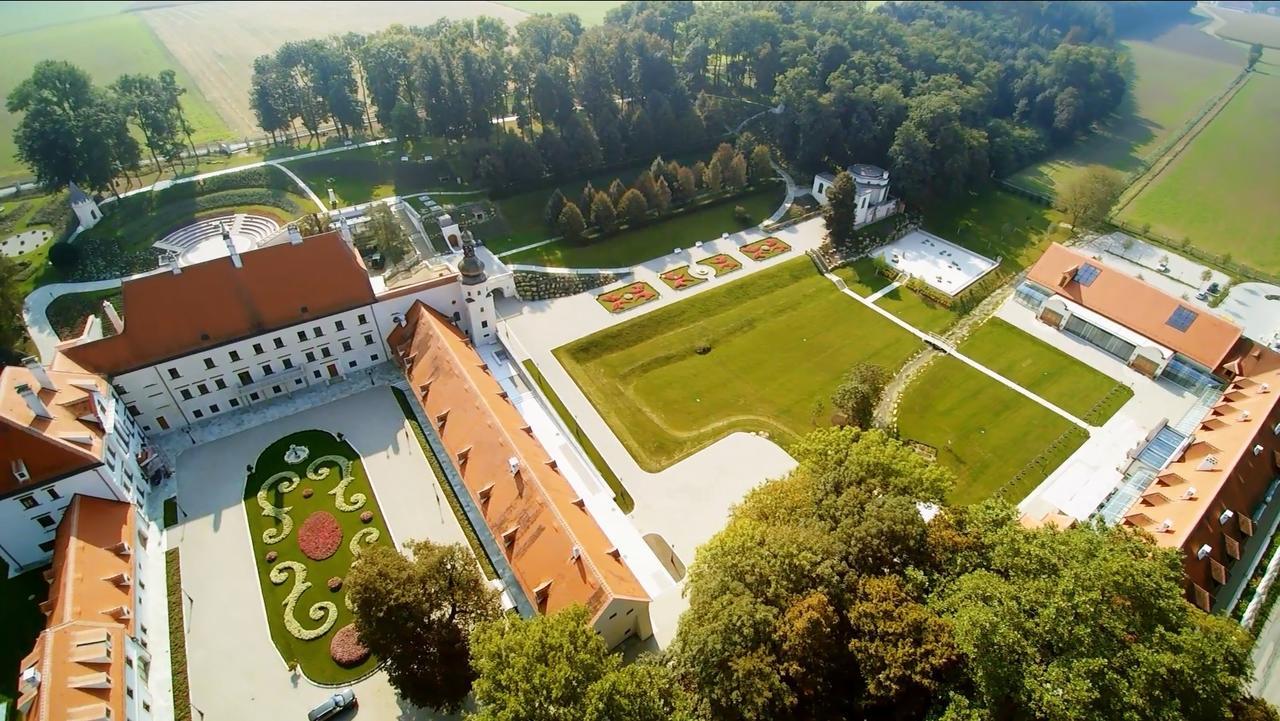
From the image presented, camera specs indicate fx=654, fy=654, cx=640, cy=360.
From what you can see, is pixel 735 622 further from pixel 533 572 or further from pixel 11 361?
pixel 11 361

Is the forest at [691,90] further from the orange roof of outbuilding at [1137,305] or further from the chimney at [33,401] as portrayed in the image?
the chimney at [33,401]

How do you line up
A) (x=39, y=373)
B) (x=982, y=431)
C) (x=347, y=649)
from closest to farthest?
1. (x=347, y=649)
2. (x=39, y=373)
3. (x=982, y=431)

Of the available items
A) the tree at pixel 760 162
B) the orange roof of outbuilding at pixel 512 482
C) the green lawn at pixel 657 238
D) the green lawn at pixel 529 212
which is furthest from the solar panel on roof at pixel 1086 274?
the orange roof of outbuilding at pixel 512 482

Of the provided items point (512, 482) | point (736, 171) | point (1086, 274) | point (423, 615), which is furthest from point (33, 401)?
point (1086, 274)

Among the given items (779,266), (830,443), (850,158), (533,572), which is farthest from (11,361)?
(850,158)

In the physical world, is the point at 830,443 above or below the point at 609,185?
below

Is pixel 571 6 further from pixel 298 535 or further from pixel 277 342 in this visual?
pixel 298 535
